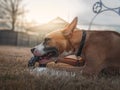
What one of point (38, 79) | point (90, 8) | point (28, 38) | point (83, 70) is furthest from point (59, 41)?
point (28, 38)

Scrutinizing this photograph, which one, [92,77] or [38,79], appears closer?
[38,79]

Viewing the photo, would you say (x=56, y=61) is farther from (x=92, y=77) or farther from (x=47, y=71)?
(x=92, y=77)

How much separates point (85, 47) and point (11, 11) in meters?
24.0

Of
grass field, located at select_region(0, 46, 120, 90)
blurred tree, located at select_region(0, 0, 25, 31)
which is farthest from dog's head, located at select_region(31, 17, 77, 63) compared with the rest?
blurred tree, located at select_region(0, 0, 25, 31)

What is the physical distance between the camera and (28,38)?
1104 inches

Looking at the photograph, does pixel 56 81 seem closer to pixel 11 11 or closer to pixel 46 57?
pixel 46 57

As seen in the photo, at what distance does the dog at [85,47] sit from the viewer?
3.94 m

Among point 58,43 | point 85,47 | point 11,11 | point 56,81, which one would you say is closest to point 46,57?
point 58,43

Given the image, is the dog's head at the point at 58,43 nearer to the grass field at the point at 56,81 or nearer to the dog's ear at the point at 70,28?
the dog's ear at the point at 70,28

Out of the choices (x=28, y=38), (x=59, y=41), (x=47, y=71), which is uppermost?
(x=59, y=41)

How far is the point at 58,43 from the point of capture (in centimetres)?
396

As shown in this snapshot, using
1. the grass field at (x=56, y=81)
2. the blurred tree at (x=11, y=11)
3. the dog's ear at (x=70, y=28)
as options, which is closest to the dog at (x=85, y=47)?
the dog's ear at (x=70, y=28)

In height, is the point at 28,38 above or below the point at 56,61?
below

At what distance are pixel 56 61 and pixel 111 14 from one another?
7.65 feet
